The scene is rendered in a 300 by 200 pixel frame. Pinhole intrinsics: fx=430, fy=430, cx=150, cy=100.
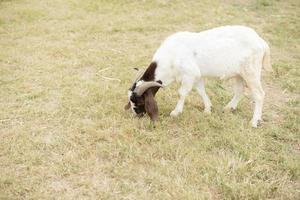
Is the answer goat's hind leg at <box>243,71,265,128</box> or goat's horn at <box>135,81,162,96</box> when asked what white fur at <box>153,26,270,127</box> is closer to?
goat's hind leg at <box>243,71,265,128</box>

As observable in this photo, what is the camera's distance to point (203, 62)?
6.36 meters

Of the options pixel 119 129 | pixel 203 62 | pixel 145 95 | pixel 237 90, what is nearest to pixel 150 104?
pixel 145 95

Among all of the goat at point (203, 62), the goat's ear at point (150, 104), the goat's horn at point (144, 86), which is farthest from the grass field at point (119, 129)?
the goat's horn at point (144, 86)

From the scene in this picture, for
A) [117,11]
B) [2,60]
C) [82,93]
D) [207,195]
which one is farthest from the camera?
[117,11]

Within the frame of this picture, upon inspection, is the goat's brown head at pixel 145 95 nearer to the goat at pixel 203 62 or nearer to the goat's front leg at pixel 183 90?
the goat at pixel 203 62

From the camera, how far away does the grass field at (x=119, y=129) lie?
488cm

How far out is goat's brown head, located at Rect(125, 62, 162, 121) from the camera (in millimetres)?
6145

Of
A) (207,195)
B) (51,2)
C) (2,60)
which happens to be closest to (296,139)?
(207,195)

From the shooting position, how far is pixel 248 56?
20.3 ft

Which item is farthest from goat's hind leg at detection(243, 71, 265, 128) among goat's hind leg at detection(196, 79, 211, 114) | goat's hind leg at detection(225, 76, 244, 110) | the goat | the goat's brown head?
the goat's brown head

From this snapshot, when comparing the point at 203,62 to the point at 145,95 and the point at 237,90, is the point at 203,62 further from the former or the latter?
the point at 145,95

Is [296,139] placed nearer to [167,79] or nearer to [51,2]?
[167,79]

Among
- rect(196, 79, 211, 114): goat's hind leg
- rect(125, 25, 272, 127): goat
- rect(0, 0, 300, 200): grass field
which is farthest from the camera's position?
rect(196, 79, 211, 114): goat's hind leg

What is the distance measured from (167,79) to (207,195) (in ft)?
7.62
